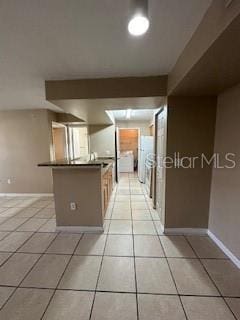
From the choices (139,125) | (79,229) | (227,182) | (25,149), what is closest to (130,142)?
(139,125)

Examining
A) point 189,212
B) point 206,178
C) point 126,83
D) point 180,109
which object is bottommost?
point 189,212

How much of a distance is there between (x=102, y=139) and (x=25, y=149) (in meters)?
2.35

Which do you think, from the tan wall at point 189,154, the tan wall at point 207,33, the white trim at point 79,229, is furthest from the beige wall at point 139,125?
the tan wall at point 207,33

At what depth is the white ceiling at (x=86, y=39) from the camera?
1151mm

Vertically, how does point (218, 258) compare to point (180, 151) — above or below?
below

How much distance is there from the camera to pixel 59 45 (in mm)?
1601

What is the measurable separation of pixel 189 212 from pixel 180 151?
3.17 ft

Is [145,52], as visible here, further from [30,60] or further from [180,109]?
[30,60]

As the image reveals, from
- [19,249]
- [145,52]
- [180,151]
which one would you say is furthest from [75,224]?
[145,52]

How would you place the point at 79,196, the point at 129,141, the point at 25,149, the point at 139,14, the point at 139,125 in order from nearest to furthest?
the point at 139,14, the point at 79,196, the point at 25,149, the point at 139,125, the point at 129,141

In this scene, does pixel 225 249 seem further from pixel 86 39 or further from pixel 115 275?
pixel 86 39

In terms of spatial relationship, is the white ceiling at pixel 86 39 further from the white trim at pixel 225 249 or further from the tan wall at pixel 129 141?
the tan wall at pixel 129 141

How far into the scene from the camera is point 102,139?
578 centimetres

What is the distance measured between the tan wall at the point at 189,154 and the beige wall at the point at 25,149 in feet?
10.5
